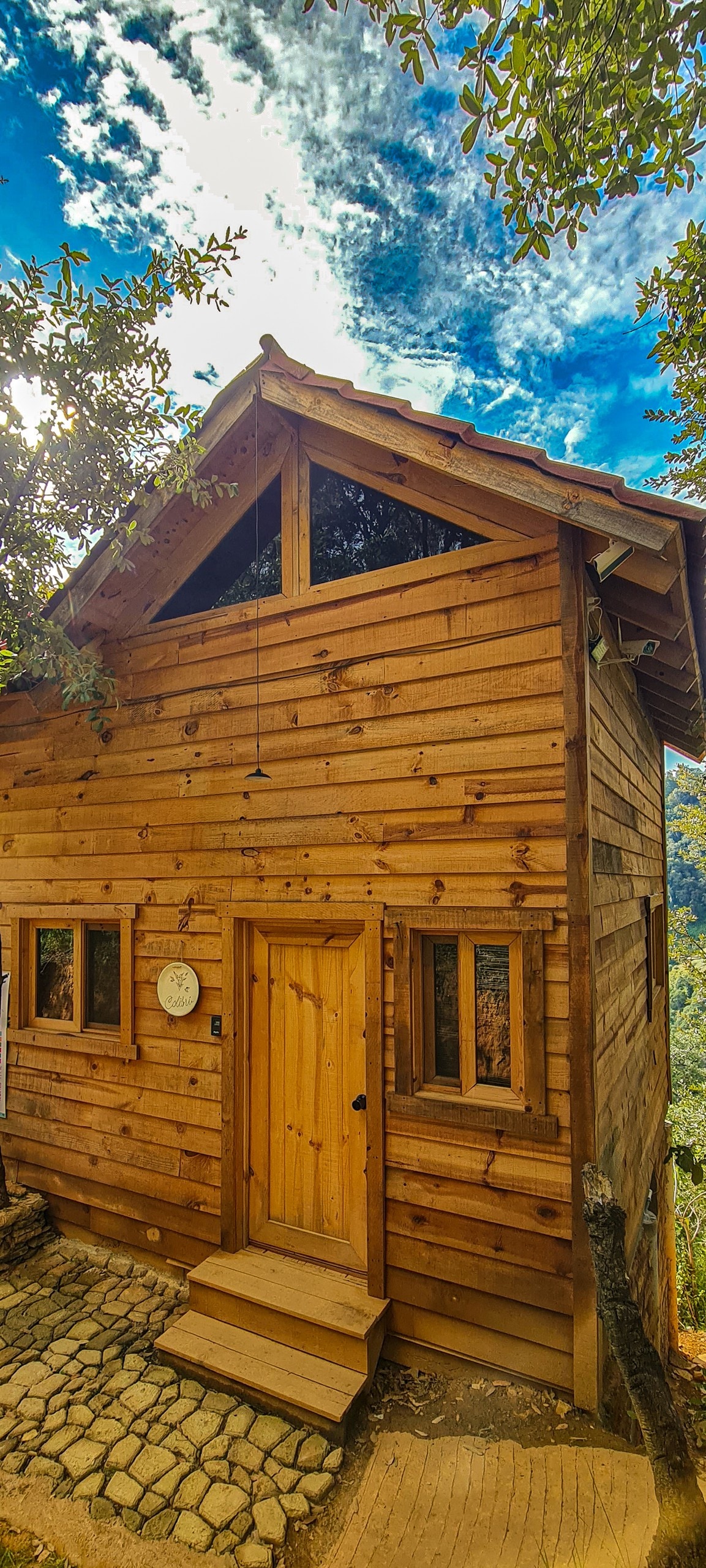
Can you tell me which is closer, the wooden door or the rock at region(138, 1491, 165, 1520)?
the rock at region(138, 1491, 165, 1520)

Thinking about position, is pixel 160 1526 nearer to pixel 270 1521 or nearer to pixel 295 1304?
A: pixel 270 1521

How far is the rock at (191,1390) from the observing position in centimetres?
347

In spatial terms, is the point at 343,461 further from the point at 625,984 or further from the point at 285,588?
the point at 625,984

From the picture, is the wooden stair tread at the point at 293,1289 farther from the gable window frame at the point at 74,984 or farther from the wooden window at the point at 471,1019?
the gable window frame at the point at 74,984

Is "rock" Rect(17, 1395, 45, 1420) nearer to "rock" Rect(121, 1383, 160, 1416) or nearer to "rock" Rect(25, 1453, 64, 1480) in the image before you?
"rock" Rect(25, 1453, 64, 1480)

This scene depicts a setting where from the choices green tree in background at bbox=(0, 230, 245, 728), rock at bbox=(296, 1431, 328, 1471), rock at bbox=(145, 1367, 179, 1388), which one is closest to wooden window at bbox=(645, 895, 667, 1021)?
rock at bbox=(296, 1431, 328, 1471)

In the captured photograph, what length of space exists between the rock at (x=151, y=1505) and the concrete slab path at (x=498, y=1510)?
0.78 metres

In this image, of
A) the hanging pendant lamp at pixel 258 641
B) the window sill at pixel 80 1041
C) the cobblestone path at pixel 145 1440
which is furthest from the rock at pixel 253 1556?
the hanging pendant lamp at pixel 258 641

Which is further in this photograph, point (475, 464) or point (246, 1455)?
point (475, 464)

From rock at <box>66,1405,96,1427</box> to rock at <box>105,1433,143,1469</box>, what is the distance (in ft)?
0.83

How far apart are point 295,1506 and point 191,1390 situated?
0.93 metres

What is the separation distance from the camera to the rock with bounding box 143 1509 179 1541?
9.01 feet

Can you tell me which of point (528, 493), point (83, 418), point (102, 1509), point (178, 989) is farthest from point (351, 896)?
point (83, 418)

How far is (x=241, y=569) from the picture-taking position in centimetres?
477
